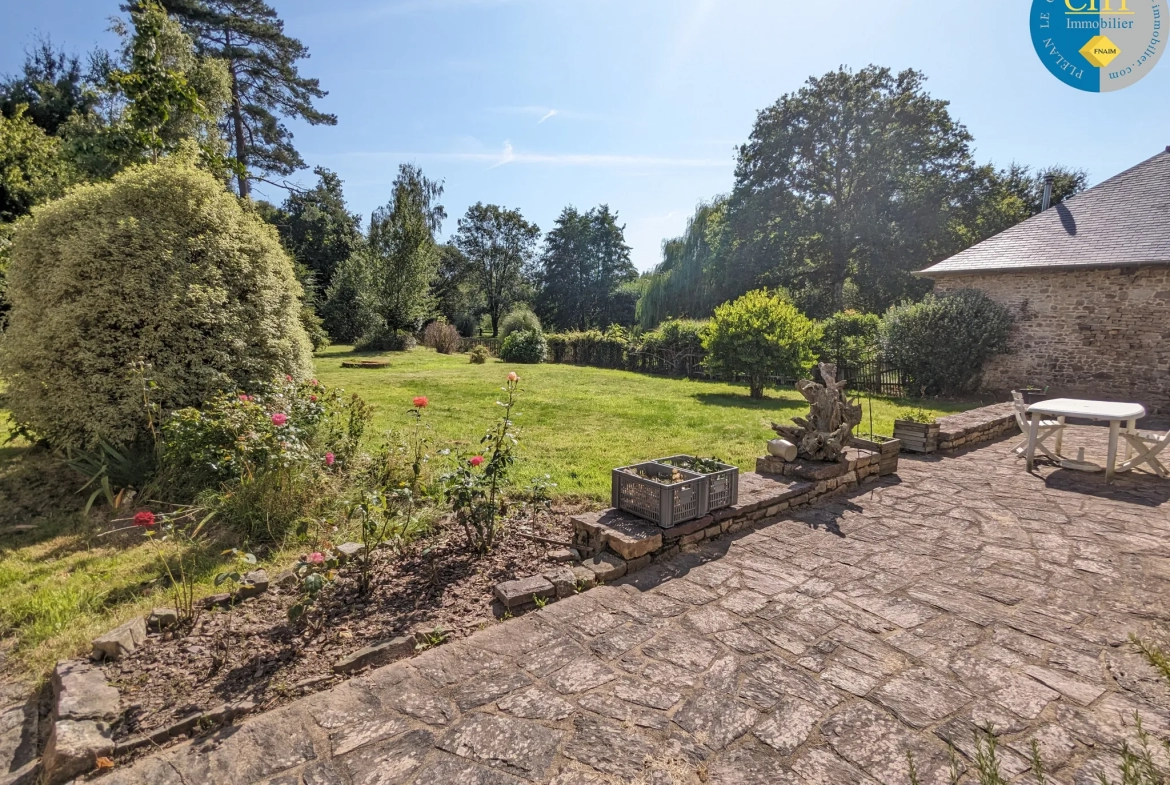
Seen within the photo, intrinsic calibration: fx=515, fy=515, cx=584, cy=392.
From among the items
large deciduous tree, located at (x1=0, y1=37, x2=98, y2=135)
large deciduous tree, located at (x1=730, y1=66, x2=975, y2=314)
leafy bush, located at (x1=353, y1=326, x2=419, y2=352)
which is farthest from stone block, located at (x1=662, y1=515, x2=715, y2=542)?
large deciduous tree, located at (x1=730, y1=66, x2=975, y2=314)

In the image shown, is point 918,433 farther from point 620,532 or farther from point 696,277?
point 696,277

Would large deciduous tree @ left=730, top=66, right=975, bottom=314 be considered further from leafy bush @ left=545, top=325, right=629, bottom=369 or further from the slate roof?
the slate roof

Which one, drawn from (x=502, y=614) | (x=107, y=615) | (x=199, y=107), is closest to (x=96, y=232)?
(x=199, y=107)

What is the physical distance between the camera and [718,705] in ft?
7.27

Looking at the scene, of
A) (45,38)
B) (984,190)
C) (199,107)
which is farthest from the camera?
(984,190)

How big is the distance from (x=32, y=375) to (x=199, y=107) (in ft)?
13.9

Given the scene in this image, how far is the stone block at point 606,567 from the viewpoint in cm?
330

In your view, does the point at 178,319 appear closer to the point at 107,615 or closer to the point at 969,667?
the point at 107,615

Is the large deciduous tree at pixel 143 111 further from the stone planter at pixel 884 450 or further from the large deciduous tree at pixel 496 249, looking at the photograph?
the large deciduous tree at pixel 496 249

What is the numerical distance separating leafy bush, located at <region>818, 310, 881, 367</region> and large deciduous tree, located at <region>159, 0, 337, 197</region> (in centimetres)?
1989

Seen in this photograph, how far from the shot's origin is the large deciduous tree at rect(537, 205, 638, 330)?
3956cm

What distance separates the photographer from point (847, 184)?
85.6ft

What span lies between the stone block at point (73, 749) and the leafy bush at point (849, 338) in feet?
50.9

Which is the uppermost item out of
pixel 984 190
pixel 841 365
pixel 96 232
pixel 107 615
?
pixel 984 190
